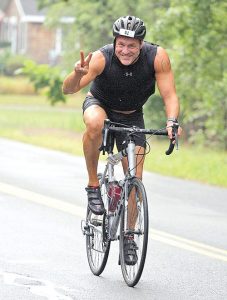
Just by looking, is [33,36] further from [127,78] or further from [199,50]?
[127,78]

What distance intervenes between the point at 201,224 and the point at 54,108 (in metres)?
38.9

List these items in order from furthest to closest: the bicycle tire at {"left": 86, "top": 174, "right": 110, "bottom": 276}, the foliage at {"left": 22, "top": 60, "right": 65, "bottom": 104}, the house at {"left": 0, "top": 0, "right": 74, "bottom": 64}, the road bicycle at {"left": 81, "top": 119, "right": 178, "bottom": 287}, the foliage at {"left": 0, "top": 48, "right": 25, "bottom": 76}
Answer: the house at {"left": 0, "top": 0, "right": 74, "bottom": 64} → the foliage at {"left": 0, "top": 48, "right": 25, "bottom": 76} → the foliage at {"left": 22, "top": 60, "right": 65, "bottom": 104} → the bicycle tire at {"left": 86, "top": 174, "right": 110, "bottom": 276} → the road bicycle at {"left": 81, "top": 119, "right": 178, "bottom": 287}

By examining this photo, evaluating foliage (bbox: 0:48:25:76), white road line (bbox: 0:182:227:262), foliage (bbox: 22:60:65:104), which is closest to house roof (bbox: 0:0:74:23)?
foliage (bbox: 0:48:25:76)

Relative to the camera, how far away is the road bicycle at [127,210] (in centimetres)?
886

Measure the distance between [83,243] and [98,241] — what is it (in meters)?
1.53

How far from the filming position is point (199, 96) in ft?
85.8

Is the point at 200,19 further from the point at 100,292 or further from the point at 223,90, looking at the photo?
the point at 100,292

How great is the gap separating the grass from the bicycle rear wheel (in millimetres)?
9551

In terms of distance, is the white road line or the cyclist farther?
the white road line

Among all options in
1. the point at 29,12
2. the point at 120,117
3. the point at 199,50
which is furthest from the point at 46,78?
the point at 29,12

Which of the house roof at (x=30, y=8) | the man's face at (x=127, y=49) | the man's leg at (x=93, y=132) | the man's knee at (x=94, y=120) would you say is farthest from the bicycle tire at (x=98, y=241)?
the house roof at (x=30, y=8)

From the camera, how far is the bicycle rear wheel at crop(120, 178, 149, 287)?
8891 millimetres

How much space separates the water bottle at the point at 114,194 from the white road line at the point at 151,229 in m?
1.43

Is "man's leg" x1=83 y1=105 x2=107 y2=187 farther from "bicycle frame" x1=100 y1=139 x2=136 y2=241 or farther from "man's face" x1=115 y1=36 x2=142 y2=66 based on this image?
"man's face" x1=115 y1=36 x2=142 y2=66
